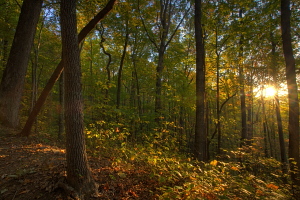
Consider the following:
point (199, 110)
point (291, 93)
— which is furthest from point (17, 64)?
Answer: point (291, 93)

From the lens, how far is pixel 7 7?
7.88 meters

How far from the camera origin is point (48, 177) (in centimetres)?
309

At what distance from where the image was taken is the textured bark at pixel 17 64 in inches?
225

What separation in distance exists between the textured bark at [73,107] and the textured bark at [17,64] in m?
4.51

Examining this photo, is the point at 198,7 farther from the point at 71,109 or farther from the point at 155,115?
the point at 71,109

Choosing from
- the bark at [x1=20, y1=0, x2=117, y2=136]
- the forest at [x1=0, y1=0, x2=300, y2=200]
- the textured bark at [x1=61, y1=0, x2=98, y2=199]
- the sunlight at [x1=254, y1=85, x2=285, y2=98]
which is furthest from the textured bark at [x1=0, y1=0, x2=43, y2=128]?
the sunlight at [x1=254, y1=85, x2=285, y2=98]

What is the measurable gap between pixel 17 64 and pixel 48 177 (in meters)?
5.05

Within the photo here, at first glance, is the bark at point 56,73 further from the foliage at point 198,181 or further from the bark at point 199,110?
the bark at point 199,110

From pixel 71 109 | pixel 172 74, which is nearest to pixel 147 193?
pixel 71 109

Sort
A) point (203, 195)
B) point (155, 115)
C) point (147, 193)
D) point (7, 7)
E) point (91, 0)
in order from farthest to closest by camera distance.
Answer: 1. point (155, 115)
2. point (7, 7)
3. point (91, 0)
4. point (147, 193)
5. point (203, 195)

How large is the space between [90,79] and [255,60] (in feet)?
41.1

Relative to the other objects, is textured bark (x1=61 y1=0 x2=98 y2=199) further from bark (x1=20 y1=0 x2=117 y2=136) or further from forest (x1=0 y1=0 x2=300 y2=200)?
bark (x1=20 y1=0 x2=117 y2=136)

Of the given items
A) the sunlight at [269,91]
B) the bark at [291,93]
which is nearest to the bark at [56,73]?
the bark at [291,93]

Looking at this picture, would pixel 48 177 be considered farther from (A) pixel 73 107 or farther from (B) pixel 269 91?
(B) pixel 269 91
